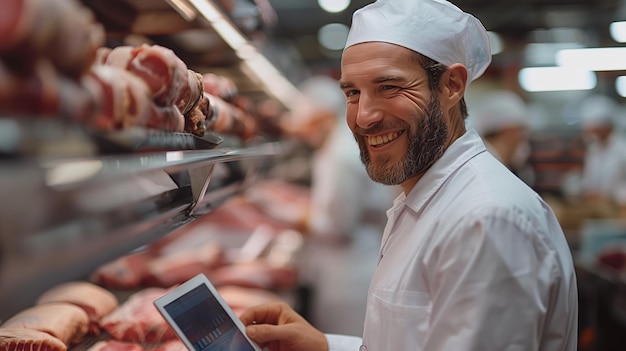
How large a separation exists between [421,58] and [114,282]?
167 centimetres

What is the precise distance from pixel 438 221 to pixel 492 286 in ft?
0.71

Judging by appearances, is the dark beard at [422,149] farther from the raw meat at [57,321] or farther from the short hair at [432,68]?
the raw meat at [57,321]

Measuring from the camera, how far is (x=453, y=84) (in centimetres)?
174

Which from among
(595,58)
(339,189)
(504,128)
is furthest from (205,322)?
(595,58)

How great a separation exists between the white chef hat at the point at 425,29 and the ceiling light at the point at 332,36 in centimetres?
786

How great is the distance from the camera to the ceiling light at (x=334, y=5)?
758cm

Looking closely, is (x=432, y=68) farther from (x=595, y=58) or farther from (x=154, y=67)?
(x=595, y=58)

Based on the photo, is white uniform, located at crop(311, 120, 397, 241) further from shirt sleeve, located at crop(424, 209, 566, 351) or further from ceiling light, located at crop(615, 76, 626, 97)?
ceiling light, located at crop(615, 76, 626, 97)

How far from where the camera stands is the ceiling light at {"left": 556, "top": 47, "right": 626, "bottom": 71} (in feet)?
29.7

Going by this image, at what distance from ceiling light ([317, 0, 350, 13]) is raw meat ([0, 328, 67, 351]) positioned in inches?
251

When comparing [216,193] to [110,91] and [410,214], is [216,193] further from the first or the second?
[110,91]

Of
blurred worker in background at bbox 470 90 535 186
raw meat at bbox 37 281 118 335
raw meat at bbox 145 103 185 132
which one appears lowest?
raw meat at bbox 37 281 118 335

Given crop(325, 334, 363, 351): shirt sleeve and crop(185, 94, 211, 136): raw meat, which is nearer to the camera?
crop(185, 94, 211, 136): raw meat

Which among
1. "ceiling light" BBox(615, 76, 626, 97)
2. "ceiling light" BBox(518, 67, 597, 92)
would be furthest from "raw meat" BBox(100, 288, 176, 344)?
"ceiling light" BBox(615, 76, 626, 97)
